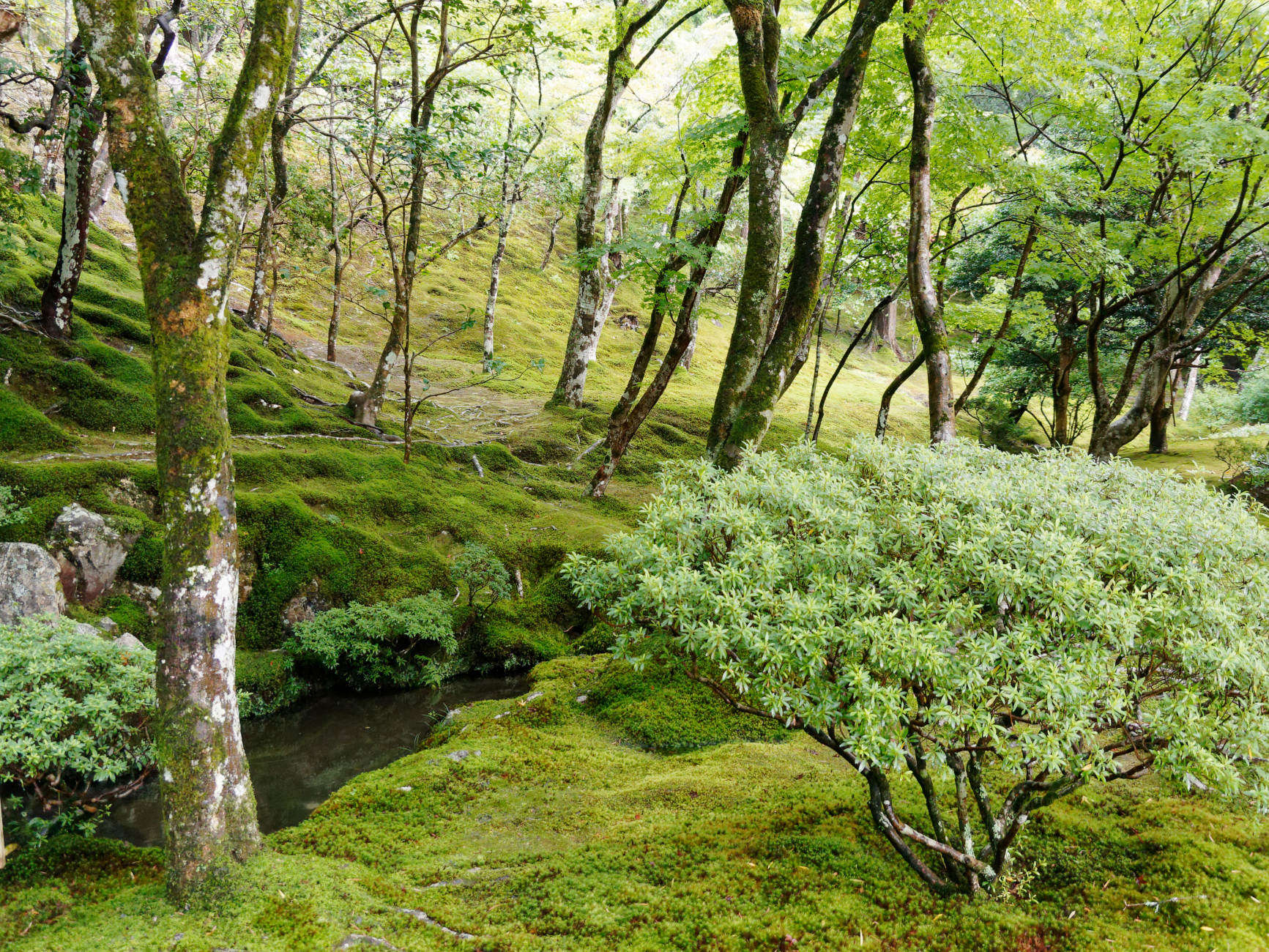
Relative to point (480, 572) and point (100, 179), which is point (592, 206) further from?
point (100, 179)

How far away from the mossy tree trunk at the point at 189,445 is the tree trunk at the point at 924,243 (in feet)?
23.3

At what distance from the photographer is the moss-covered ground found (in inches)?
146

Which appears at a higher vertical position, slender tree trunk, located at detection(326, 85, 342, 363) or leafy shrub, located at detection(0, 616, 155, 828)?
slender tree trunk, located at detection(326, 85, 342, 363)

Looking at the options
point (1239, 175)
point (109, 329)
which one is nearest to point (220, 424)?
point (109, 329)

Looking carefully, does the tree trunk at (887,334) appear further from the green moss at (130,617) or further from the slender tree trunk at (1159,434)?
the green moss at (130,617)

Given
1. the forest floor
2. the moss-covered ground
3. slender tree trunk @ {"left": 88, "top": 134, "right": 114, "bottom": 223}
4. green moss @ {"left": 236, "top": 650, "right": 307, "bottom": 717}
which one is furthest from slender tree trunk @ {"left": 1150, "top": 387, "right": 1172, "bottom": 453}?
slender tree trunk @ {"left": 88, "top": 134, "right": 114, "bottom": 223}

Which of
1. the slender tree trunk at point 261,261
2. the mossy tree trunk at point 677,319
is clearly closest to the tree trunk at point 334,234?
the slender tree trunk at point 261,261

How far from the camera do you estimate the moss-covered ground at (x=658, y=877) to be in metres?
3.72

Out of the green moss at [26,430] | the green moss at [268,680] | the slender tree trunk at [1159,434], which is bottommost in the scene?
the green moss at [268,680]

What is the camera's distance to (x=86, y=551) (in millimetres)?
7773

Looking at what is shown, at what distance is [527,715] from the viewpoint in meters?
7.74

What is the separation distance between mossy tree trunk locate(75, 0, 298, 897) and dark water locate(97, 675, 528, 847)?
2.77 m

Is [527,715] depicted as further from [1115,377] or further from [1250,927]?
[1115,377]

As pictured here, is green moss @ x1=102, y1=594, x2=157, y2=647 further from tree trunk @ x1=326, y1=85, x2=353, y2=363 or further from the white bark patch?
tree trunk @ x1=326, y1=85, x2=353, y2=363
